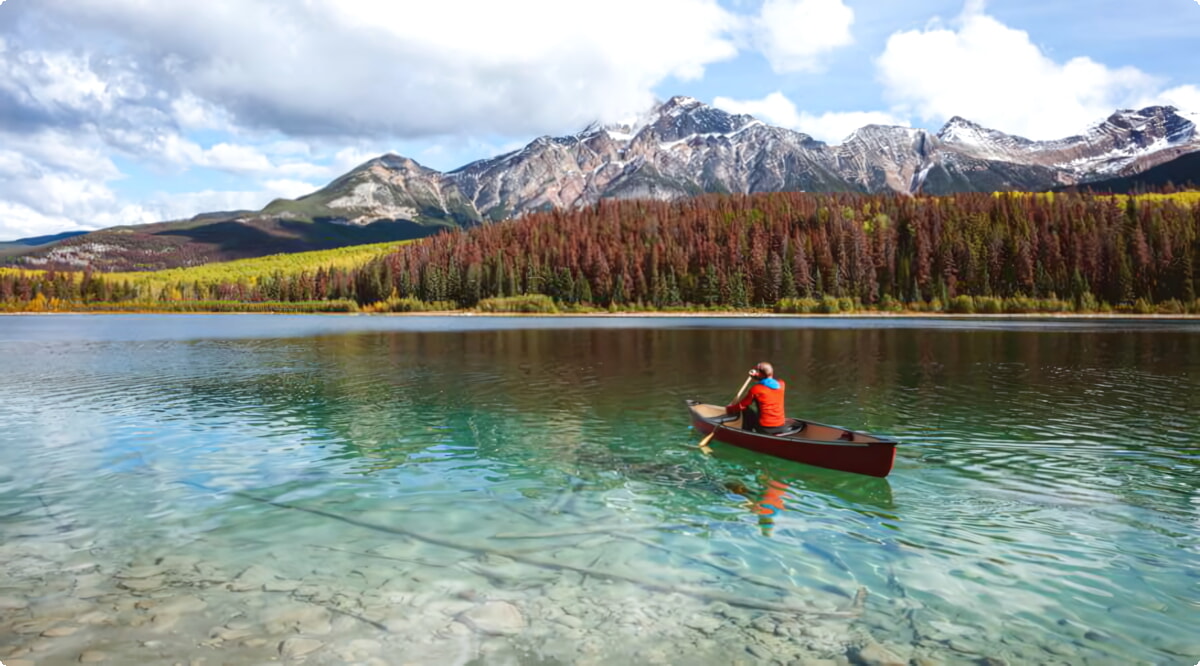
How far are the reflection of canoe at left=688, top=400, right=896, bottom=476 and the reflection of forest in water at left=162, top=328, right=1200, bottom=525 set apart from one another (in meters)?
0.48


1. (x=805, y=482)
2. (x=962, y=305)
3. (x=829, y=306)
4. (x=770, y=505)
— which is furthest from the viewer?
(x=829, y=306)

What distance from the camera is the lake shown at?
11.1 metres

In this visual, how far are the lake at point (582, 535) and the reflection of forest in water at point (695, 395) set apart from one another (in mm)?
273

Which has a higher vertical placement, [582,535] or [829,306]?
[829,306]

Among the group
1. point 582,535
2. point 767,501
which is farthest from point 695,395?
point 582,535

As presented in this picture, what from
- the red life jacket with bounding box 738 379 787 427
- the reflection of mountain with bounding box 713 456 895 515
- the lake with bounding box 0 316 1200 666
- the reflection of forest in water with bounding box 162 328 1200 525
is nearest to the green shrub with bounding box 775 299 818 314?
the reflection of forest in water with bounding box 162 328 1200 525

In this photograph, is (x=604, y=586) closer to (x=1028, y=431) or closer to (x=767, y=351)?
(x=1028, y=431)

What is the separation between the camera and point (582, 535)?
16.0 meters

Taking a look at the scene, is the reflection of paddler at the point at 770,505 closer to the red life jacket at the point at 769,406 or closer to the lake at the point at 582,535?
the lake at the point at 582,535

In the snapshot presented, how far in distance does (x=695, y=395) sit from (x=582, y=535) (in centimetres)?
2374

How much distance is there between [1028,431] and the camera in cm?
2767

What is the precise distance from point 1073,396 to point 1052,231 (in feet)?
631

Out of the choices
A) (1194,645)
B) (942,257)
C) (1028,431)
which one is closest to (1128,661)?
(1194,645)

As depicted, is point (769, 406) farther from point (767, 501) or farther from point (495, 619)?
point (495, 619)
